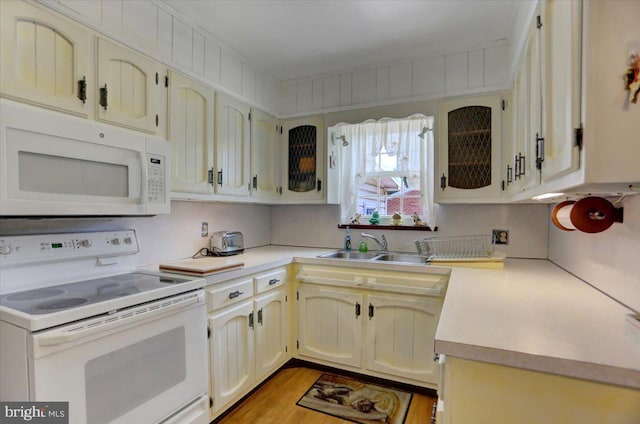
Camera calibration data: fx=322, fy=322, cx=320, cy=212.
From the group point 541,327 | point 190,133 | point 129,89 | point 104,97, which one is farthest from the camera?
point 190,133

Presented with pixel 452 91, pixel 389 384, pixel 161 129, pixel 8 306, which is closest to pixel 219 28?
pixel 161 129

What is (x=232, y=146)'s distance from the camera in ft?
7.59

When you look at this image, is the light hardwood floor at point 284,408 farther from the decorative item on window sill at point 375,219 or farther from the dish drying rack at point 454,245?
the decorative item on window sill at point 375,219

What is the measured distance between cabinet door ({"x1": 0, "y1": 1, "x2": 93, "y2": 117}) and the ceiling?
0.65 metres

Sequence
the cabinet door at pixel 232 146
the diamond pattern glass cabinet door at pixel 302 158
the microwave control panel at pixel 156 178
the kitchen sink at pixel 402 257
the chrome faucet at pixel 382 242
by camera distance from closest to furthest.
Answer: the microwave control panel at pixel 156 178 → the cabinet door at pixel 232 146 → the kitchen sink at pixel 402 257 → the chrome faucet at pixel 382 242 → the diamond pattern glass cabinet door at pixel 302 158

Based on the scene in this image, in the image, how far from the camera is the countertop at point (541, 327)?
2.51ft

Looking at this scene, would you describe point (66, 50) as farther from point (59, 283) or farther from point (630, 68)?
point (630, 68)

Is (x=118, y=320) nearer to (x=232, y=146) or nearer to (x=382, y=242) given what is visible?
(x=232, y=146)

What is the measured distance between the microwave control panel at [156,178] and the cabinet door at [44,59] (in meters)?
0.35

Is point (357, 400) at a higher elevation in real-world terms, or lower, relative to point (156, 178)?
lower

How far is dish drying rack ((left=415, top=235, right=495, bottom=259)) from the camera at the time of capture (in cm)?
240

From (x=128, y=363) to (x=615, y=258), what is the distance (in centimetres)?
197

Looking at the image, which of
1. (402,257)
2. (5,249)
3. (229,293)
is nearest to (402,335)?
(402,257)

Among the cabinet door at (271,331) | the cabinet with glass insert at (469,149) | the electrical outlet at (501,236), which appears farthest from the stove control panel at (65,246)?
the electrical outlet at (501,236)
